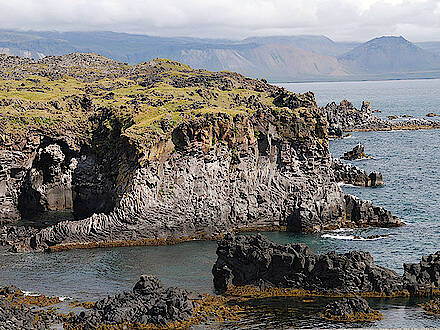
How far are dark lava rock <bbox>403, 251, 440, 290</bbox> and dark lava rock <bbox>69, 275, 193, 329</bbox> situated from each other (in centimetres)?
1851

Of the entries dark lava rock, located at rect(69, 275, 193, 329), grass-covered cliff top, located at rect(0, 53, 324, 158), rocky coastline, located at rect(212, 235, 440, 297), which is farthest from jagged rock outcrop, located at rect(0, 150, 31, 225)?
dark lava rock, located at rect(69, 275, 193, 329)

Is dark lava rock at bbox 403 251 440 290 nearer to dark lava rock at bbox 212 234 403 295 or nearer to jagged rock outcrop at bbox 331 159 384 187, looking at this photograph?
dark lava rock at bbox 212 234 403 295

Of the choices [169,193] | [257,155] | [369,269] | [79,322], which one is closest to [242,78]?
[257,155]

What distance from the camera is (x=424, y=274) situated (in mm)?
55094

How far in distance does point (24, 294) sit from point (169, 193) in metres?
23.8

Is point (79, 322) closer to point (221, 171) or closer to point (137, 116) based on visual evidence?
point (221, 171)

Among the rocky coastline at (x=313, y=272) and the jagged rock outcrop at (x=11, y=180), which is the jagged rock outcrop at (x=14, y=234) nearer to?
the jagged rock outcrop at (x=11, y=180)

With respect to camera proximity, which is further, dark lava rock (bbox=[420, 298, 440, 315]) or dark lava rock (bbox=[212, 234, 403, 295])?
dark lava rock (bbox=[212, 234, 403, 295])

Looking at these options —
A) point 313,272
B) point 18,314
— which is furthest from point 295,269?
point 18,314

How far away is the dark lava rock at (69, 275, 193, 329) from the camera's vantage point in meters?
48.4

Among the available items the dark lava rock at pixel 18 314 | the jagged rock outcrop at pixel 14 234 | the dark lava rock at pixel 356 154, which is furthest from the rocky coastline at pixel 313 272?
the dark lava rock at pixel 356 154

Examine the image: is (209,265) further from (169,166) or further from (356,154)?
(356,154)

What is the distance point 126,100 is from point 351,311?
55.7 meters

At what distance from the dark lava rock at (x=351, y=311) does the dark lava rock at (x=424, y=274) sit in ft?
19.9
